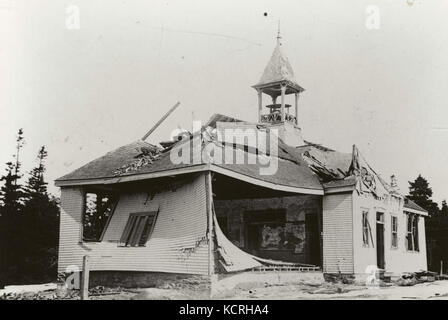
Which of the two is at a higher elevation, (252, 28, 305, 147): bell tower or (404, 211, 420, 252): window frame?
(252, 28, 305, 147): bell tower

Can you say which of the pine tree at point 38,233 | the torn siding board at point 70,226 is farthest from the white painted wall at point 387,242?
the pine tree at point 38,233

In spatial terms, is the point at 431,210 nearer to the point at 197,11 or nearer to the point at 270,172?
the point at 270,172

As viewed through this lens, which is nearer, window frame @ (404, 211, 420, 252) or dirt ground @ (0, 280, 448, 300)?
dirt ground @ (0, 280, 448, 300)

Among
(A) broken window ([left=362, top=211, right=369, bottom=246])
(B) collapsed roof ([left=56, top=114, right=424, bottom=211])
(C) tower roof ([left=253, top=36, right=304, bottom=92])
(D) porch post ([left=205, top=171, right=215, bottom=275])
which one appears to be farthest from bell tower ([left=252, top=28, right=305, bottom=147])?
(D) porch post ([left=205, top=171, right=215, bottom=275])

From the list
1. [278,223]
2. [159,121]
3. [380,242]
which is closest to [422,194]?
[380,242]

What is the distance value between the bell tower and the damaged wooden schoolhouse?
2903 mm

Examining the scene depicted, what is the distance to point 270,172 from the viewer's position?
20.0 metres

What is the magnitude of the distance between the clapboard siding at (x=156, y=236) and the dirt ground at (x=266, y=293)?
762 millimetres

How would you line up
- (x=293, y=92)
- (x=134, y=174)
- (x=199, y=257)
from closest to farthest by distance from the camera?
(x=199, y=257) < (x=134, y=174) < (x=293, y=92)

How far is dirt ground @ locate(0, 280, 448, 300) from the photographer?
53.8 ft

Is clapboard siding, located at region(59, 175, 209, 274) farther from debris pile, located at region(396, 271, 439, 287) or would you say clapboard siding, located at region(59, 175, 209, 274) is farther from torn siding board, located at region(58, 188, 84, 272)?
debris pile, located at region(396, 271, 439, 287)

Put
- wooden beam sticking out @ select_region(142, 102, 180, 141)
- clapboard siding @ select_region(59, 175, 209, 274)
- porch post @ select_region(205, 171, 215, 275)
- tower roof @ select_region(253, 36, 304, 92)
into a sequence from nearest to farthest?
porch post @ select_region(205, 171, 215, 275), clapboard siding @ select_region(59, 175, 209, 274), wooden beam sticking out @ select_region(142, 102, 180, 141), tower roof @ select_region(253, 36, 304, 92)
